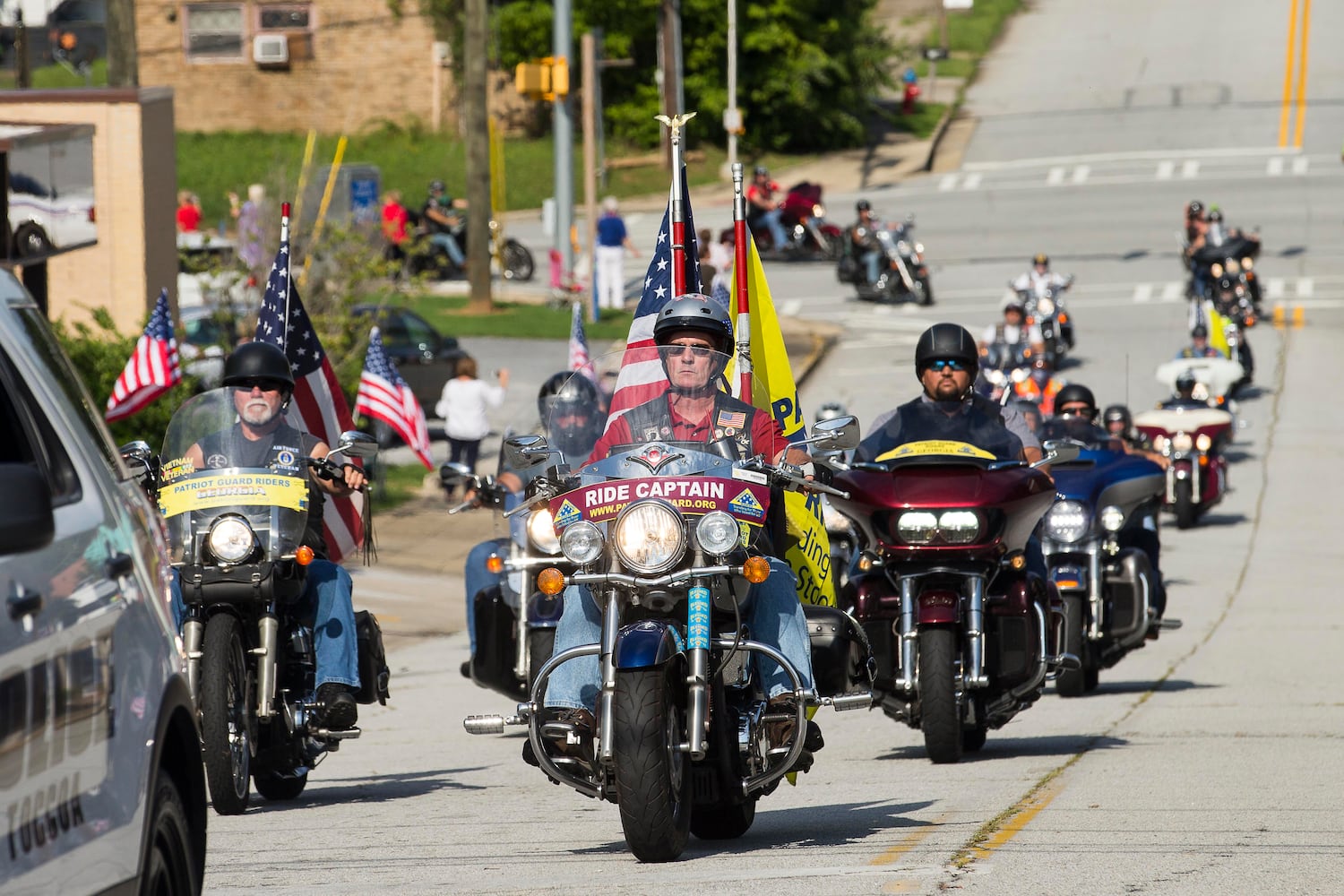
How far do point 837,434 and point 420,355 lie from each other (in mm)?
21497

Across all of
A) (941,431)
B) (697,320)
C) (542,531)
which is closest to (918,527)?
(941,431)

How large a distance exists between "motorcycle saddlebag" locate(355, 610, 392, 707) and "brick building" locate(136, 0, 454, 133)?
4799 cm

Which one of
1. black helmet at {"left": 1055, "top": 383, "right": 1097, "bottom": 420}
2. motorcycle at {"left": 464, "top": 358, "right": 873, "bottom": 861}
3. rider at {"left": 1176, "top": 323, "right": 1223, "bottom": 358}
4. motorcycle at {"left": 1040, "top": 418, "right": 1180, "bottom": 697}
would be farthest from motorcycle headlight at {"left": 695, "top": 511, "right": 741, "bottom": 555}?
rider at {"left": 1176, "top": 323, "right": 1223, "bottom": 358}

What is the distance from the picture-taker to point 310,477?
9406 mm

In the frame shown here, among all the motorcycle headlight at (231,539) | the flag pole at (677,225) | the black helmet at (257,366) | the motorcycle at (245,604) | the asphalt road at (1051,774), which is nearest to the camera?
the asphalt road at (1051,774)

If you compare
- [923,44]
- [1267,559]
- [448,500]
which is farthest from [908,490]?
[923,44]

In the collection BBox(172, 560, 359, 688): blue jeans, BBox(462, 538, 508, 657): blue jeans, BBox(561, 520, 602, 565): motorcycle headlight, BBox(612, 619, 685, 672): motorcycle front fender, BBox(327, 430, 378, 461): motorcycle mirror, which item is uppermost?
BBox(327, 430, 378, 461): motorcycle mirror

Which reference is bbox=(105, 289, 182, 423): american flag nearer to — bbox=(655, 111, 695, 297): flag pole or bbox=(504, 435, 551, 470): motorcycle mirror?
bbox=(655, 111, 695, 297): flag pole

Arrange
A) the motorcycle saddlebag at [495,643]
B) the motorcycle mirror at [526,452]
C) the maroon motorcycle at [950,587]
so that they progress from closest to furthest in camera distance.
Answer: the motorcycle mirror at [526,452], the maroon motorcycle at [950,587], the motorcycle saddlebag at [495,643]

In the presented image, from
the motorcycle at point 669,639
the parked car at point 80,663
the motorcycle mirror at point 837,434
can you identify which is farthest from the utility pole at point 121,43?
the parked car at point 80,663

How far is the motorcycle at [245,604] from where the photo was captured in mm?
8727

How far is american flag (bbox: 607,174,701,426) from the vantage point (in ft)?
25.7

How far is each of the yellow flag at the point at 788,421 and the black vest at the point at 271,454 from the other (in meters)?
1.88

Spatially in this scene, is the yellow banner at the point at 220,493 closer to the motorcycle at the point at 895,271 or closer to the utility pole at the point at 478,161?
the utility pole at the point at 478,161
